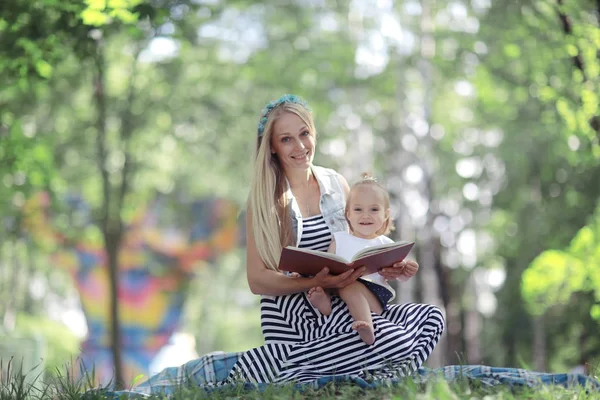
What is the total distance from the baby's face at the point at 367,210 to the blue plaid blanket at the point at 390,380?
788 mm

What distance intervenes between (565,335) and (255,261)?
49.0ft

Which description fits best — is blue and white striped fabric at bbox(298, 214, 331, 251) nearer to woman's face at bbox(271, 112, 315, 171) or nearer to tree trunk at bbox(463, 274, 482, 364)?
woman's face at bbox(271, 112, 315, 171)

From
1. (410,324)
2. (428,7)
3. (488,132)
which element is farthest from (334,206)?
(488,132)

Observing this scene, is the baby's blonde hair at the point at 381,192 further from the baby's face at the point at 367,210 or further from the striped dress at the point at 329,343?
the striped dress at the point at 329,343

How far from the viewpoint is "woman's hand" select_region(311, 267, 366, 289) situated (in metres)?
4.51

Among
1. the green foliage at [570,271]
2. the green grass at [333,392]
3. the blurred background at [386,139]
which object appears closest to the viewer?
the green grass at [333,392]

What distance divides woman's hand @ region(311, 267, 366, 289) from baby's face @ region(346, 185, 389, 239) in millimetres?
354

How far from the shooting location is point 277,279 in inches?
189

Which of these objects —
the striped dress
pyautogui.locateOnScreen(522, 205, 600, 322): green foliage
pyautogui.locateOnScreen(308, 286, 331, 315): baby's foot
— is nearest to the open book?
pyautogui.locateOnScreen(308, 286, 331, 315): baby's foot

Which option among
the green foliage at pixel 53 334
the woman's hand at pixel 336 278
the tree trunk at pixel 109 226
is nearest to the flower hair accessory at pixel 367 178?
the woman's hand at pixel 336 278

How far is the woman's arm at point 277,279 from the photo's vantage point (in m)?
4.55

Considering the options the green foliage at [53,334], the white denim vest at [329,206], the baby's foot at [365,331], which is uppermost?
the green foliage at [53,334]

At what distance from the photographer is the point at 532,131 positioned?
15.3m

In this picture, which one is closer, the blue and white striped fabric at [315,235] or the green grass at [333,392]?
A: the green grass at [333,392]
